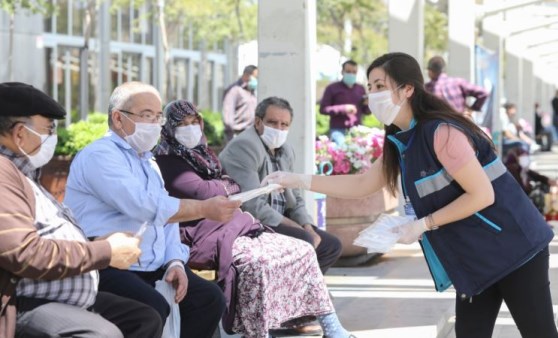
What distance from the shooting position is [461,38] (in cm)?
1725

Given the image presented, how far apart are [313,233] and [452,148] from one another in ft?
9.52

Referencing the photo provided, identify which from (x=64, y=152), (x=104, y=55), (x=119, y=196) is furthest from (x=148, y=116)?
(x=104, y=55)

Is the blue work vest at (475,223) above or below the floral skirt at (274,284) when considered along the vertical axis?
above

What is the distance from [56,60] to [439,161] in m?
31.1

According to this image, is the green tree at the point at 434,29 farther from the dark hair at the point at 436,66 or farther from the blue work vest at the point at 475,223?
the blue work vest at the point at 475,223

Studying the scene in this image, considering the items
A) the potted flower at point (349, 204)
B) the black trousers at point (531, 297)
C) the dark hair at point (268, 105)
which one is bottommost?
the potted flower at point (349, 204)

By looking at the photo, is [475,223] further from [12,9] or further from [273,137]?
[12,9]

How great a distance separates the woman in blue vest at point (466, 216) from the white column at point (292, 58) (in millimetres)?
3537

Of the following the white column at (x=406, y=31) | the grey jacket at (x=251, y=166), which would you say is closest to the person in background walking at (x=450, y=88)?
the white column at (x=406, y=31)

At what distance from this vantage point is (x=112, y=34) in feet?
132

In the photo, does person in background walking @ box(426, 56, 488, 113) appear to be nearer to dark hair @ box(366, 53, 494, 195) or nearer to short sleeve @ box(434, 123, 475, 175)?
dark hair @ box(366, 53, 494, 195)

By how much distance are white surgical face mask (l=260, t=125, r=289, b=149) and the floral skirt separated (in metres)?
0.85

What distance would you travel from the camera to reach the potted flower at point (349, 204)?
999 centimetres

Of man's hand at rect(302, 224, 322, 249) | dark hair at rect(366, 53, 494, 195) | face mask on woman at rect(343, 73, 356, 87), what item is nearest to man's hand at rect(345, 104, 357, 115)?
face mask on woman at rect(343, 73, 356, 87)
